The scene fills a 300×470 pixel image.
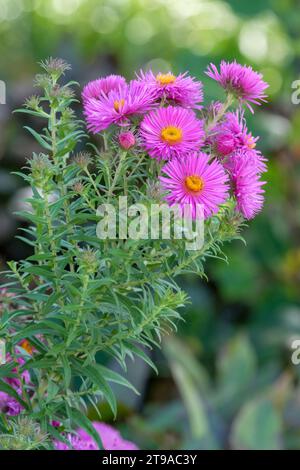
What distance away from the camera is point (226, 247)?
228 cm

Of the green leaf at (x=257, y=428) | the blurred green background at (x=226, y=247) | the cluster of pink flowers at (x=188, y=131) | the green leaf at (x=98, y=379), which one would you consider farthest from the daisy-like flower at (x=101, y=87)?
the green leaf at (x=257, y=428)

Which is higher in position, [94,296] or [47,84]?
[47,84]

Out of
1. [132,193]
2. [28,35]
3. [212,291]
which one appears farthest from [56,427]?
[28,35]

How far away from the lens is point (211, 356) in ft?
6.87

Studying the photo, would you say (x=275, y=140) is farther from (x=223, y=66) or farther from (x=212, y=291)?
(x=223, y=66)

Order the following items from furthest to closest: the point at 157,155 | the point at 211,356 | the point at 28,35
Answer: the point at 28,35 → the point at 211,356 → the point at 157,155

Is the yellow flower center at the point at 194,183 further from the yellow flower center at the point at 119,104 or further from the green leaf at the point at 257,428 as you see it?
the green leaf at the point at 257,428

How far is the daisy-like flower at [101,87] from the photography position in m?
0.52

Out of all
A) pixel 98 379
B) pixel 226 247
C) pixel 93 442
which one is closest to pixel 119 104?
pixel 98 379

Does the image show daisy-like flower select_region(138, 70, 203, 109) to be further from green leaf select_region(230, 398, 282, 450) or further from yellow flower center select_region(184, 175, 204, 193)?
green leaf select_region(230, 398, 282, 450)

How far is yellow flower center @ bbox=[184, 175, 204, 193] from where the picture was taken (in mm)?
457

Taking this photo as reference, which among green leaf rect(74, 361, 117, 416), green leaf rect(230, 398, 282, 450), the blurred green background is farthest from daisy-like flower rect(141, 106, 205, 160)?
green leaf rect(230, 398, 282, 450)

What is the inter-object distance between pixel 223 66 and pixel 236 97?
22mm

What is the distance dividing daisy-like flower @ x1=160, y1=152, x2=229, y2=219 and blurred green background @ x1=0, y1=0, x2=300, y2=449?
1.61 ft
